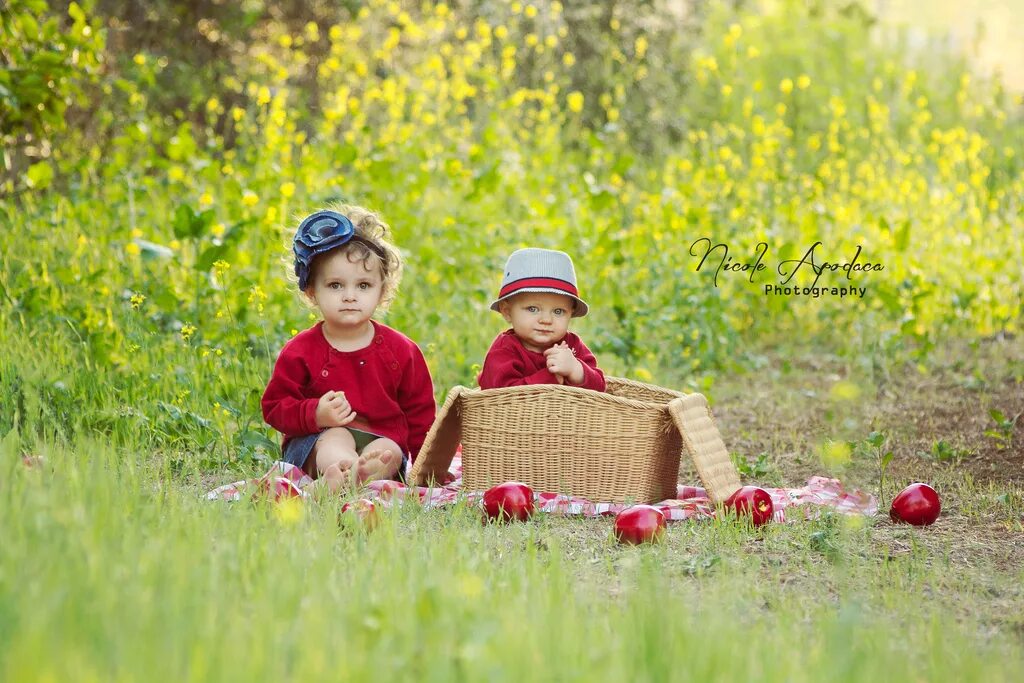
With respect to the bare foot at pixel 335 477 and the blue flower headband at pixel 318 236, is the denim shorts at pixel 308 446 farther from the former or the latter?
the blue flower headband at pixel 318 236

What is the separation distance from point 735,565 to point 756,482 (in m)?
1.34

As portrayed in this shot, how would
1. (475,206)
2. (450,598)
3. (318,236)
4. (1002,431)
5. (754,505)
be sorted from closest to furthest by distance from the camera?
1. (450,598)
2. (754,505)
3. (318,236)
4. (1002,431)
5. (475,206)

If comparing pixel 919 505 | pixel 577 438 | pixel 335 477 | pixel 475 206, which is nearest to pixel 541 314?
pixel 577 438

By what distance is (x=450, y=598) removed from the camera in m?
2.24

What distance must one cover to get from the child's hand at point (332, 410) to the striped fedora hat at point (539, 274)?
57cm

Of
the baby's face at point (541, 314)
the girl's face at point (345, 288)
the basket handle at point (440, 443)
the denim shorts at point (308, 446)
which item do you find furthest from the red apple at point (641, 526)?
the girl's face at point (345, 288)

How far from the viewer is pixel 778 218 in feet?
23.4

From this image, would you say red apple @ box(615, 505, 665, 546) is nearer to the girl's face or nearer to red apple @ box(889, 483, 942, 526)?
red apple @ box(889, 483, 942, 526)

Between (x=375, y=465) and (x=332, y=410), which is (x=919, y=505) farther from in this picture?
(x=332, y=410)

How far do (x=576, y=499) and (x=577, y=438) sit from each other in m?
0.19

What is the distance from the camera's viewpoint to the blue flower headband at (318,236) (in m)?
3.94

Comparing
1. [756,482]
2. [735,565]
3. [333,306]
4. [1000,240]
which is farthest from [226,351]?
[1000,240]

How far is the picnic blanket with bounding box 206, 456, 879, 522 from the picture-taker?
3522 mm

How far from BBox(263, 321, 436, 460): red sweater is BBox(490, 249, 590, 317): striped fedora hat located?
40 centimetres
